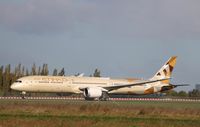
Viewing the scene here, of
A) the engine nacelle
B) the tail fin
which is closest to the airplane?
the engine nacelle

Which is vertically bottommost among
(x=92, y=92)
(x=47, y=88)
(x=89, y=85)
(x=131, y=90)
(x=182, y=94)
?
(x=92, y=92)

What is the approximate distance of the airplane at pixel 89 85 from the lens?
6875 centimetres

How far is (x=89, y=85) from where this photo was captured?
237 feet

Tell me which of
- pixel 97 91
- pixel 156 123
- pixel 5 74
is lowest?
pixel 156 123

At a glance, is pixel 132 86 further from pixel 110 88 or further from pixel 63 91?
pixel 63 91

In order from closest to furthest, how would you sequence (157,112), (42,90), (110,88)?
(157,112)
(42,90)
(110,88)

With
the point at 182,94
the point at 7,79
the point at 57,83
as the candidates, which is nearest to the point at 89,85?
the point at 57,83

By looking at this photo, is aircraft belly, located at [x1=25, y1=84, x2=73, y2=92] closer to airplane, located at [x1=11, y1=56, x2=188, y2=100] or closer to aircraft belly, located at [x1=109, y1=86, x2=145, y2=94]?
airplane, located at [x1=11, y1=56, x2=188, y2=100]

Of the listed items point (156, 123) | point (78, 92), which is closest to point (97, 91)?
point (78, 92)

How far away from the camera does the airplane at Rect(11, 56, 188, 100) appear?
226ft

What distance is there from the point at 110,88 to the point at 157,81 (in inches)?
404

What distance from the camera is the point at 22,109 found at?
36.1 meters

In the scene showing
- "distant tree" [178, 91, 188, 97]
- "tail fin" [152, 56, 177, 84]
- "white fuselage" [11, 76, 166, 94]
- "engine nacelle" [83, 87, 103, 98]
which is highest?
"tail fin" [152, 56, 177, 84]

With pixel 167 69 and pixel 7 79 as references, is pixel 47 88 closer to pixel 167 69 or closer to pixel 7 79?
pixel 167 69
